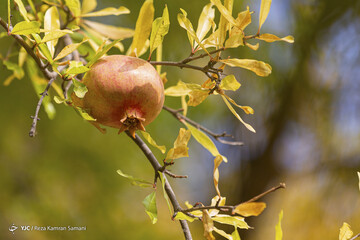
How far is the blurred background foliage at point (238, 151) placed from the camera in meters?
1.11

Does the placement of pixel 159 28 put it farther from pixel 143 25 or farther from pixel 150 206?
pixel 150 206

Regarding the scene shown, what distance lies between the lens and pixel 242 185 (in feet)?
4.40

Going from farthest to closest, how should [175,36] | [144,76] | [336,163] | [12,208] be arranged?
[336,163]
[175,36]
[12,208]
[144,76]

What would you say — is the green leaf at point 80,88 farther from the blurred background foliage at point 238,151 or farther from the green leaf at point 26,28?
the blurred background foliage at point 238,151

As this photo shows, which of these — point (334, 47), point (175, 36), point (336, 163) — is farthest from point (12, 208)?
point (334, 47)

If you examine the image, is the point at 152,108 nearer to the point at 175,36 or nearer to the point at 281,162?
the point at 175,36

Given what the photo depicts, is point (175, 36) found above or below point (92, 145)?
above

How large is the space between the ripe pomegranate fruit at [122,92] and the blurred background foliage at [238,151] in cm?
74

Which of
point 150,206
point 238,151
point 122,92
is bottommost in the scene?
point 238,151

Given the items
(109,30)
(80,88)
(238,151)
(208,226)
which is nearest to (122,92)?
(80,88)

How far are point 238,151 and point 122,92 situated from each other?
3.59 ft

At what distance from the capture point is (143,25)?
40 cm

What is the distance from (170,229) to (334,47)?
875mm

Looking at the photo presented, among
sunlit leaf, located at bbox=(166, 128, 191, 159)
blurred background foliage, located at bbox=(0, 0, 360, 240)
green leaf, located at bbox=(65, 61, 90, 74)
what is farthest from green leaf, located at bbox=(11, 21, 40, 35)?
blurred background foliage, located at bbox=(0, 0, 360, 240)
